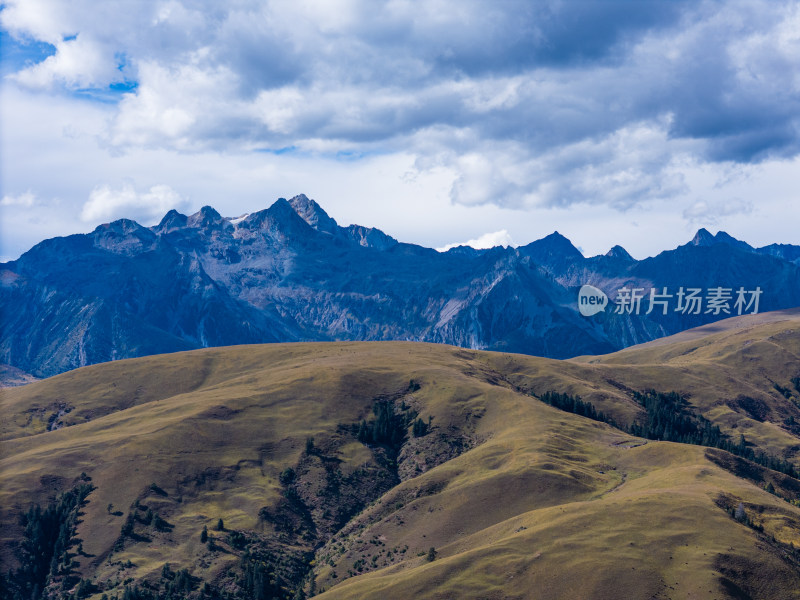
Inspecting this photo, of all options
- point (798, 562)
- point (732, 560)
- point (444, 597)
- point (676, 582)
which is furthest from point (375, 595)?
point (798, 562)

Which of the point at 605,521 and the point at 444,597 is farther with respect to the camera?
the point at 605,521

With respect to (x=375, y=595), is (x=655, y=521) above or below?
above

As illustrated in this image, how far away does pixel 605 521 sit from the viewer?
646ft

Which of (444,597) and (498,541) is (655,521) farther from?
(444,597)

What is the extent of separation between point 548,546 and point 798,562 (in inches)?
2304

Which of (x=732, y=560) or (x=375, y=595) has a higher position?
(x=732, y=560)

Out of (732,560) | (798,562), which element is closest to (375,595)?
(732,560)

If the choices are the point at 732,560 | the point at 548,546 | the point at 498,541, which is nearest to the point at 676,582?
the point at 732,560

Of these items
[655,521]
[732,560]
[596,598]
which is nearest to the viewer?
[596,598]

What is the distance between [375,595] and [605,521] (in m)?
59.6

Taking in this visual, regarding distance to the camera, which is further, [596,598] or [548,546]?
[548,546]

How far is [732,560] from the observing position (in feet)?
585

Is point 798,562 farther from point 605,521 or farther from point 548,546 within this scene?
point 548,546

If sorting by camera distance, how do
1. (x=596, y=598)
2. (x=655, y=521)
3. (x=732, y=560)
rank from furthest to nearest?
(x=655, y=521) → (x=732, y=560) → (x=596, y=598)
